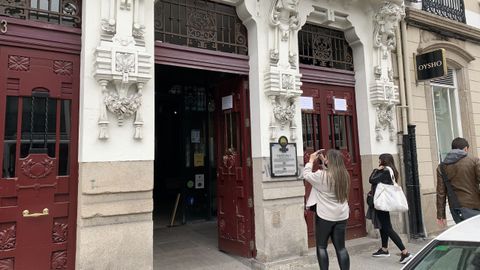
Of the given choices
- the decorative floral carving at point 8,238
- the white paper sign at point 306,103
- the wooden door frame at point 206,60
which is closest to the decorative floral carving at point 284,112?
the wooden door frame at point 206,60

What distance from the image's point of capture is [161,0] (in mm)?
5168

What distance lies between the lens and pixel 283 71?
18.5ft

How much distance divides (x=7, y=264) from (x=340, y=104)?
18.9 feet

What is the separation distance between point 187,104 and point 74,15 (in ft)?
15.3

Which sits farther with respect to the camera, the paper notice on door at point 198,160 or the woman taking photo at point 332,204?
the paper notice on door at point 198,160

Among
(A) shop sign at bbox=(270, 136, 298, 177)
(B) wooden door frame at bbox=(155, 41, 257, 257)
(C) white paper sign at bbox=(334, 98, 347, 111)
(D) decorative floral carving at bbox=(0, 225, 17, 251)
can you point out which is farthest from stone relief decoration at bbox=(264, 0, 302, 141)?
(D) decorative floral carving at bbox=(0, 225, 17, 251)

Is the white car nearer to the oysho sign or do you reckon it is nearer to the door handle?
the door handle

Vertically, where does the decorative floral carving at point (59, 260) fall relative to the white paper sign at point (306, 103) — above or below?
below

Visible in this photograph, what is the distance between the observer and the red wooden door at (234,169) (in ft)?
18.6

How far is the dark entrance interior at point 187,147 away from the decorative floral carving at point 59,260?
14.2 ft

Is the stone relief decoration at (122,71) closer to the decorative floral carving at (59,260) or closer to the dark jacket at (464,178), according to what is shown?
the decorative floral carving at (59,260)

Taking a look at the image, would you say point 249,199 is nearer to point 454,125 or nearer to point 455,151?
point 455,151

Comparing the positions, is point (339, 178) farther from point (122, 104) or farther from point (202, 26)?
point (202, 26)

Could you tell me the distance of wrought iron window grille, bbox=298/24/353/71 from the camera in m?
6.65
